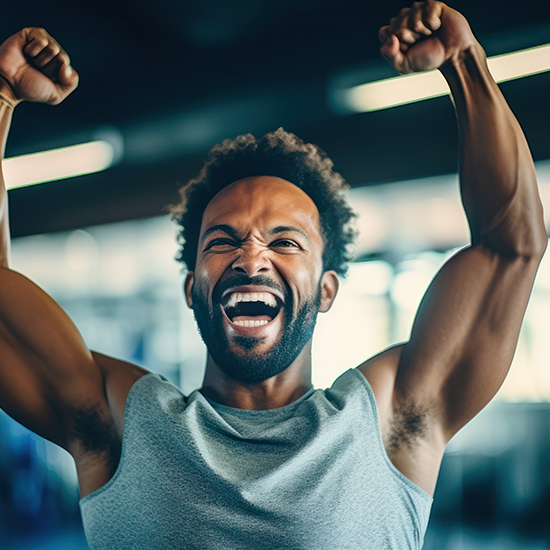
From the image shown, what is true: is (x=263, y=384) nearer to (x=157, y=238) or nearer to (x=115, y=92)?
(x=115, y=92)

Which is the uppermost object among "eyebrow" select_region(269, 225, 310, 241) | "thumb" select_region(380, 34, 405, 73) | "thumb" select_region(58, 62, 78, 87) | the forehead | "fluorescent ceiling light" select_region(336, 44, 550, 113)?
"fluorescent ceiling light" select_region(336, 44, 550, 113)

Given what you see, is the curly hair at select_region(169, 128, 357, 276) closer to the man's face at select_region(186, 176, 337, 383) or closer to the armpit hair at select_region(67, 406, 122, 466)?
the man's face at select_region(186, 176, 337, 383)

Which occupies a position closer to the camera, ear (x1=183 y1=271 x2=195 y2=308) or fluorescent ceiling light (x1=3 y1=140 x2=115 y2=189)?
ear (x1=183 y1=271 x2=195 y2=308)

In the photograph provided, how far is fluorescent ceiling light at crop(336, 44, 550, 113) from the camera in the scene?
2.38m

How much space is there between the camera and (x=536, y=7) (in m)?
2.17

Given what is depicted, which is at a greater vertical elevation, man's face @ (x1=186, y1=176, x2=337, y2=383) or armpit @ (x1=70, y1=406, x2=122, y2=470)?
man's face @ (x1=186, y1=176, x2=337, y2=383)

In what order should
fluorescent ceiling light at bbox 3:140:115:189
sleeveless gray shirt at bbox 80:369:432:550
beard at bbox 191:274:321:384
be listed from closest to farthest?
sleeveless gray shirt at bbox 80:369:432:550, beard at bbox 191:274:321:384, fluorescent ceiling light at bbox 3:140:115:189

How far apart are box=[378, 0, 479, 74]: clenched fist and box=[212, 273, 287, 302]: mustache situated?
556mm

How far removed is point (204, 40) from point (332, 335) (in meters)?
1.74

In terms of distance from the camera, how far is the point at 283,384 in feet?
4.05

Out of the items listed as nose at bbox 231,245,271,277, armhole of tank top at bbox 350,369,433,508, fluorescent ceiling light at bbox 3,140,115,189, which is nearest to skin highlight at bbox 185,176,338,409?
nose at bbox 231,245,271,277

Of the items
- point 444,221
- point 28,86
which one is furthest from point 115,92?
point 444,221

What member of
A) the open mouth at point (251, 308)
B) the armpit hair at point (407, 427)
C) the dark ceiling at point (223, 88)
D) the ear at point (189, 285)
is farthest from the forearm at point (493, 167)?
the dark ceiling at point (223, 88)

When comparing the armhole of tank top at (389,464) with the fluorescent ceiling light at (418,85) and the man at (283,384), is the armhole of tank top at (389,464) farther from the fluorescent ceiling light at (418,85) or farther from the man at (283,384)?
the fluorescent ceiling light at (418,85)
